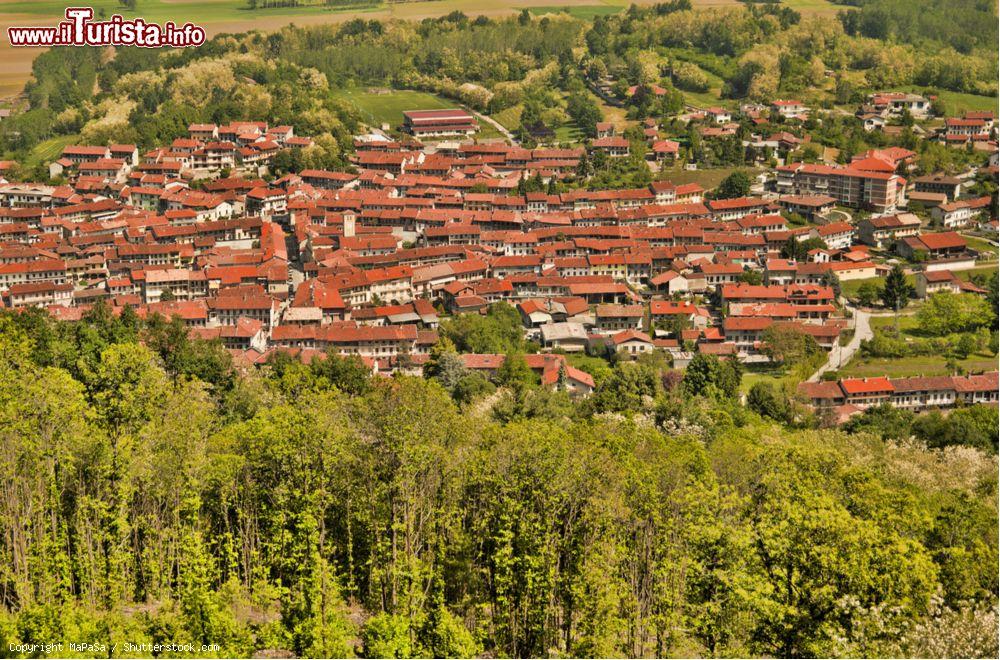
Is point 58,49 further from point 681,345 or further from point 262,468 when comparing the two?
point 262,468

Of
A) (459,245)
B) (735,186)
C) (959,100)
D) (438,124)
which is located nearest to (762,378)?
(459,245)

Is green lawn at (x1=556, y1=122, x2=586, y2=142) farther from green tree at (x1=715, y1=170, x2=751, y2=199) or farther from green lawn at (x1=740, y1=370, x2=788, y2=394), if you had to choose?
green lawn at (x1=740, y1=370, x2=788, y2=394)

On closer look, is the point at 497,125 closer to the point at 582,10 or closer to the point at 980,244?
the point at 582,10

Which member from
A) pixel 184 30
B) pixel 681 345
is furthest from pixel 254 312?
pixel 681 345

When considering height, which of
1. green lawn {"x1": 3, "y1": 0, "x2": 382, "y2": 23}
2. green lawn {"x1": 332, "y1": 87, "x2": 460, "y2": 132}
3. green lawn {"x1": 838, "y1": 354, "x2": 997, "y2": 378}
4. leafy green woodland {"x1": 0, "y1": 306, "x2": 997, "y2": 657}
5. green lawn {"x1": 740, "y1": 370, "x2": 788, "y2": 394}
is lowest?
green lawn {"x1": 740, "y1": 370, "x2": 788, "y2": 394}

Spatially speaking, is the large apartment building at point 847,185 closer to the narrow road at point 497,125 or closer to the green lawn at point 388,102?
the narrow road at point 497,125

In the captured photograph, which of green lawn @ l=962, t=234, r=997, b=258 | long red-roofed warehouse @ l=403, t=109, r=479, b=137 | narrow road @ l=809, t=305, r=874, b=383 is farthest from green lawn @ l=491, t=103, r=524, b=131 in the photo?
narrow road @ l=809, t=305, r=874, b=383

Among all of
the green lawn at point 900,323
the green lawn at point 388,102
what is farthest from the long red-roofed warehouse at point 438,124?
the green lawn at point 900,323
